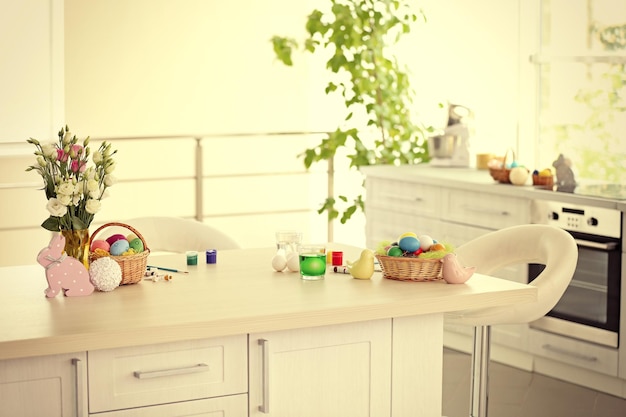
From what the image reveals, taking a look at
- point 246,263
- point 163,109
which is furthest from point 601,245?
point 163,109

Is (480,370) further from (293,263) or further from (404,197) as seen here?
(404,197)

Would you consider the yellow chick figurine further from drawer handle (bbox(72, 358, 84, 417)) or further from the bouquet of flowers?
drawer handle (bbox(72, 358, 84, 417))

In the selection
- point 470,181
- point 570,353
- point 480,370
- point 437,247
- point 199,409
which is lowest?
point 570,353

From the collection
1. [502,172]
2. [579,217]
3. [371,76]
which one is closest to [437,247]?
[579,217]

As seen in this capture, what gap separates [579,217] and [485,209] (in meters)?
0.54

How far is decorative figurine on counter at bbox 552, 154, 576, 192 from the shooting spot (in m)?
4.54

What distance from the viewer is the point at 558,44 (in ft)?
17.0

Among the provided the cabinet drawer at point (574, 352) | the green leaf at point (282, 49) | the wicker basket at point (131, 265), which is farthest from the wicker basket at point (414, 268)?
the green leaf at point (282, 49)

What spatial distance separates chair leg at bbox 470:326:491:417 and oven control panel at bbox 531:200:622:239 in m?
1.05

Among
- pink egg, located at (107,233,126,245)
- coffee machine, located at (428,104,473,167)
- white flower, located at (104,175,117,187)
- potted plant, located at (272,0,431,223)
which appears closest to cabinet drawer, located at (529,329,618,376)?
coffee machine, located at (428,104,473,167)

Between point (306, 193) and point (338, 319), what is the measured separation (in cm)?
505

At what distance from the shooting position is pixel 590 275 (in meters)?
4.38

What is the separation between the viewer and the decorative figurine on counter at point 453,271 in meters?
2.87

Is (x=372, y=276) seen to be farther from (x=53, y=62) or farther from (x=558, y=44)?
(x=53, y=62)
